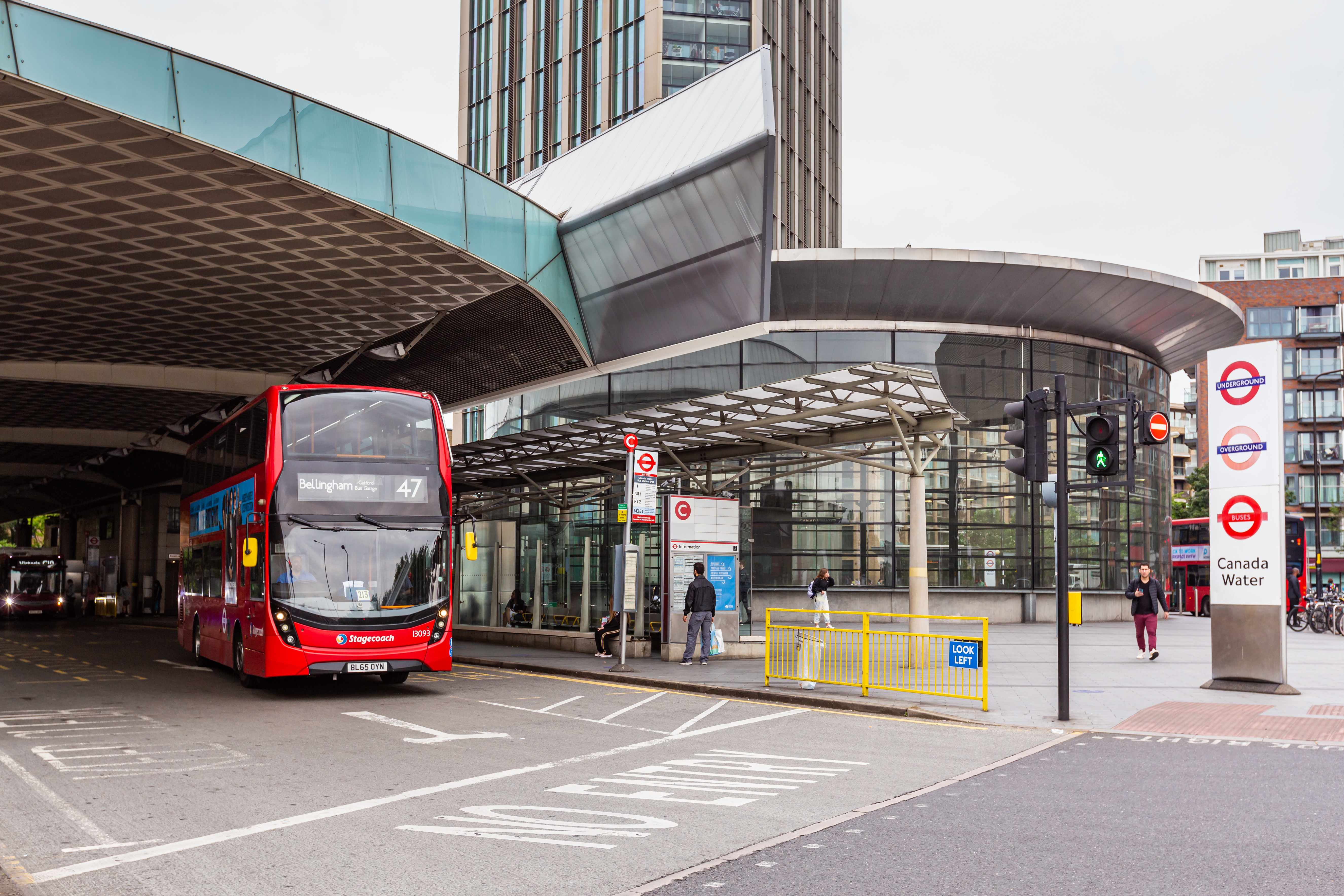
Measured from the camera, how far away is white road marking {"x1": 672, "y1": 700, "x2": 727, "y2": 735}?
38.2 feet

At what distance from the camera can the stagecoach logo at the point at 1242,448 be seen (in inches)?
580

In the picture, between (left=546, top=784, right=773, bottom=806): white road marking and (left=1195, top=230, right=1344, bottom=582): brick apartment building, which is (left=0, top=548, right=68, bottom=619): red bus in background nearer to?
(left=546, top=784, right=773, bottom=806): white road marking

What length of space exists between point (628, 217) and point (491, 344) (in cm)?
645

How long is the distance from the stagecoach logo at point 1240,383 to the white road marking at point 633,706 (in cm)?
843

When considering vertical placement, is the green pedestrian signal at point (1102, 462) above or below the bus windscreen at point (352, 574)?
above

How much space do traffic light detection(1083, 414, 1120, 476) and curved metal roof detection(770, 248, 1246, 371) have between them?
19522 millimetres

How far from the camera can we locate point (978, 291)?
109 feet

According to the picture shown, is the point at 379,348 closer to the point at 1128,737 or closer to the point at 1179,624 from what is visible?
the point at 1128,737

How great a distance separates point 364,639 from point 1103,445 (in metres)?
9.16

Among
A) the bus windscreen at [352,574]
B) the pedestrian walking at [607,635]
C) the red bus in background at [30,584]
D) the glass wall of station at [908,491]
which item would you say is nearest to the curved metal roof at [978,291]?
the glass wall of station at [908,491]

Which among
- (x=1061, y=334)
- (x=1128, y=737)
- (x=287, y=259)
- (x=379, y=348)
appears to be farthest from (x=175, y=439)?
(x=1128, y=737)

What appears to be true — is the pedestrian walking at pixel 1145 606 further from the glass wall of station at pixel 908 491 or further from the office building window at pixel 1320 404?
the office building window at pixel 1320 404

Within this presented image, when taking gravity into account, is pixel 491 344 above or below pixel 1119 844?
above

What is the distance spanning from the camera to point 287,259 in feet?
69.7
